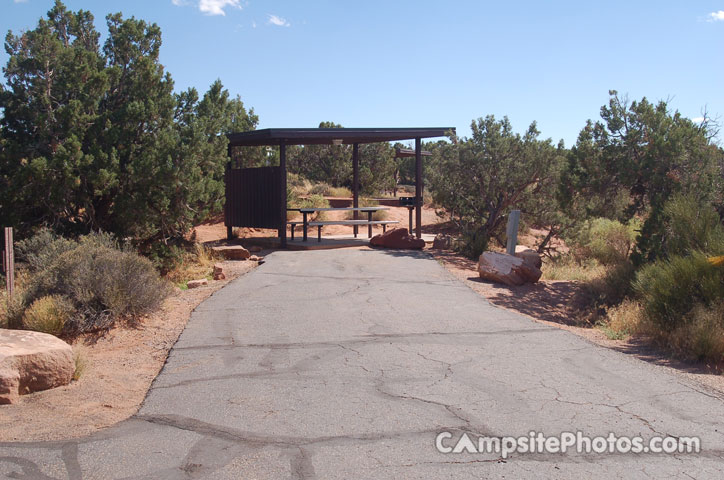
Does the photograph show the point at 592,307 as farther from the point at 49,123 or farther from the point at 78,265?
the point at 49,123

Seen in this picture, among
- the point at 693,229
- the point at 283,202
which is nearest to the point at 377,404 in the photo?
the point at 693,229

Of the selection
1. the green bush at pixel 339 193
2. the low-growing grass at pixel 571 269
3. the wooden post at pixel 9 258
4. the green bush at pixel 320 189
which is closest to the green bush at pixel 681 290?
the low-growing grass at pixel 571 269

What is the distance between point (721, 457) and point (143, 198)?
12.2 metres

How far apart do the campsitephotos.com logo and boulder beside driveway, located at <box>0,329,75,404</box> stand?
4.02 meters

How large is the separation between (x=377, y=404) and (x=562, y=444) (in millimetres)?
1589

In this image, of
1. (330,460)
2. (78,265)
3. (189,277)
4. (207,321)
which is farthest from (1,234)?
(330,460)

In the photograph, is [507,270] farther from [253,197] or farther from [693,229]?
[253,197]

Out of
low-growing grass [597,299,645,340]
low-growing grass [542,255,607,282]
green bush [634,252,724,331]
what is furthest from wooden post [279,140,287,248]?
green bush [634,252,724,331]

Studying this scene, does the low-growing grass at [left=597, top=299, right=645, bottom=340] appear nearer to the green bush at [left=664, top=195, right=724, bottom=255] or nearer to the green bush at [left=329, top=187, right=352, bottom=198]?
the green bush at [left=664, top=195, right=724, bottom=255]

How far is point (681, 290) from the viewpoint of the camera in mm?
8164

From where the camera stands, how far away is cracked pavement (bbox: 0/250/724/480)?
4.04 meters

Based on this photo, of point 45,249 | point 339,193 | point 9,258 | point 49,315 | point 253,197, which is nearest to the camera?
point 49,315

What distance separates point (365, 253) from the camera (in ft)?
51.9

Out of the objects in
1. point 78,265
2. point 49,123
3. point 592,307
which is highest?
point 49,123
